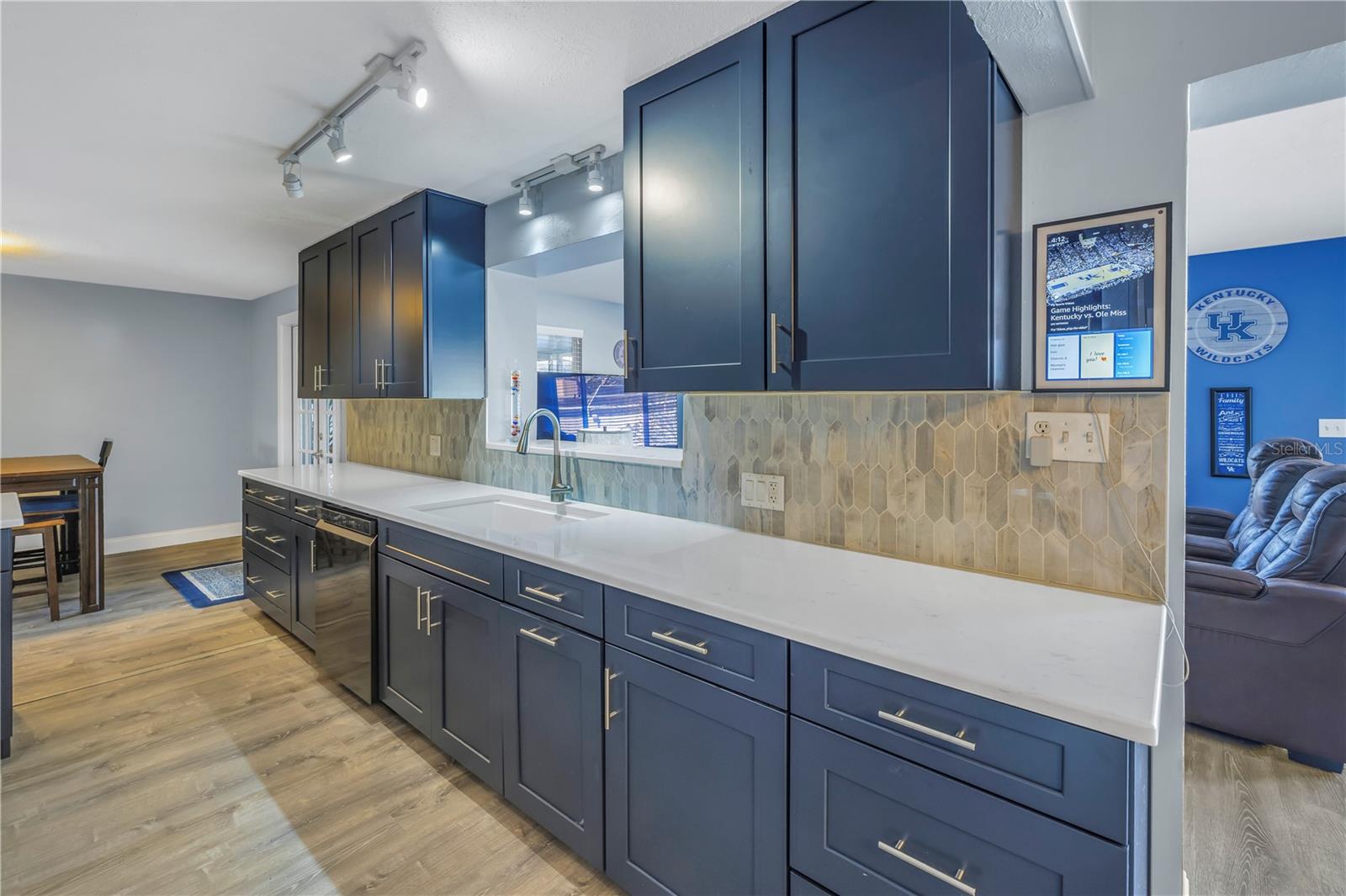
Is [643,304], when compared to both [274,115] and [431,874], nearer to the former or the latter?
Answer: [274,115]

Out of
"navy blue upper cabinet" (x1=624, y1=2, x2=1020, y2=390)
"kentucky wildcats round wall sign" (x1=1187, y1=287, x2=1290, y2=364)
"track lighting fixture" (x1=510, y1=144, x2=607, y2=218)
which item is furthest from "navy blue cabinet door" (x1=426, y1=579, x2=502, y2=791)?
"kentucky wildcats round wall sign" (x1=1187, y1=287, x2=1290, y2=364)

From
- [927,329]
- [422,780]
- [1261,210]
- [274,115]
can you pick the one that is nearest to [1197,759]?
[927,329]

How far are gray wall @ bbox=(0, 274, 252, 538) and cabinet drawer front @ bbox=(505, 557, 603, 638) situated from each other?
200 inches

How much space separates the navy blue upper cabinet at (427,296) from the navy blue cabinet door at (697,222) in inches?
56.0

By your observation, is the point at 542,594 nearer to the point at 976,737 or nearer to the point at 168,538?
the point at 976,737

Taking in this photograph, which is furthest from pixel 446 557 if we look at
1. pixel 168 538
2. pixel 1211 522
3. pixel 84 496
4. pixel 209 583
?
pixel 168 538

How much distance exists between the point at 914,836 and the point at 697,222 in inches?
59.4

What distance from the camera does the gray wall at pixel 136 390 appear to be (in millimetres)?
5020

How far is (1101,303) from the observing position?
1340mm

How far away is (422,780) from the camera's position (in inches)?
86.3

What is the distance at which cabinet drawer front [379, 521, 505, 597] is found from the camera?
195 centimetres

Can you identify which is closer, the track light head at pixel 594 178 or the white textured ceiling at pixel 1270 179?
the track light head at pixel 594 178

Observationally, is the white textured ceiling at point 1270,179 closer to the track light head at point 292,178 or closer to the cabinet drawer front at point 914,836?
the cabinet drawer front at point 914,836

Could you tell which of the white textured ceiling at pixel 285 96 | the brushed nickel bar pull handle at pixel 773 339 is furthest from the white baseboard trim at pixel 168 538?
the brushed nickel bar pull handle at pixel 773 339
